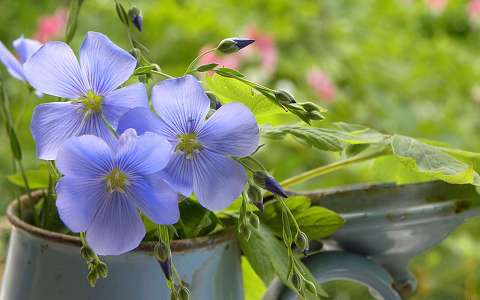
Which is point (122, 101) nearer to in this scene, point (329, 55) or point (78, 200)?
point (78, 200)

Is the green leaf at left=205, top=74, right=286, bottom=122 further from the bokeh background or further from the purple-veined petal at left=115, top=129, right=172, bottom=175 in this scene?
the bokeh background

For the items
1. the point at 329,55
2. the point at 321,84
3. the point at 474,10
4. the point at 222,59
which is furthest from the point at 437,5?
the point at 222,59

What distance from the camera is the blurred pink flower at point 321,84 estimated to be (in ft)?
4.06

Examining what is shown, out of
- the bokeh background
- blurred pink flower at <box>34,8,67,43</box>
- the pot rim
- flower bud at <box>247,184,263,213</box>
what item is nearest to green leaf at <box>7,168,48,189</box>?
the pot rim

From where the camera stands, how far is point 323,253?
0.39 meters

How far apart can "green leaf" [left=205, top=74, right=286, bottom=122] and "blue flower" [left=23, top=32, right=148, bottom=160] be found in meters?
0.04

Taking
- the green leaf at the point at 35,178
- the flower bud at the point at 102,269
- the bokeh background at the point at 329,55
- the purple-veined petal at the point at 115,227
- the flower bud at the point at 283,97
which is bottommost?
the bokeh background at the point at 329,55

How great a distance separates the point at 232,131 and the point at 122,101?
0.05m

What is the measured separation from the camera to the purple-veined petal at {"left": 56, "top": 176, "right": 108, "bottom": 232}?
0.29 m

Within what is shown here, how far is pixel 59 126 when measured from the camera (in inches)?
12.3

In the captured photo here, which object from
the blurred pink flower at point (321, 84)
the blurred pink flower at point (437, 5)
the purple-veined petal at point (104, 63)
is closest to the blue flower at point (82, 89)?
the purple-veined petal at point (104, 63)

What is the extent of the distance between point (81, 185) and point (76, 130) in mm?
28

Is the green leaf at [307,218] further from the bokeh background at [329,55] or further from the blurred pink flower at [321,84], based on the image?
the blurred pink flower at [321,84]

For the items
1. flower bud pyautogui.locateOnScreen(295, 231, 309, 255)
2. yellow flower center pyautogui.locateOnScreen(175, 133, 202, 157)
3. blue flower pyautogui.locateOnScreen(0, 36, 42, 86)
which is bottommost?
flower bud pyautogui.locateOnScreen(295, 231, 309, 255)
